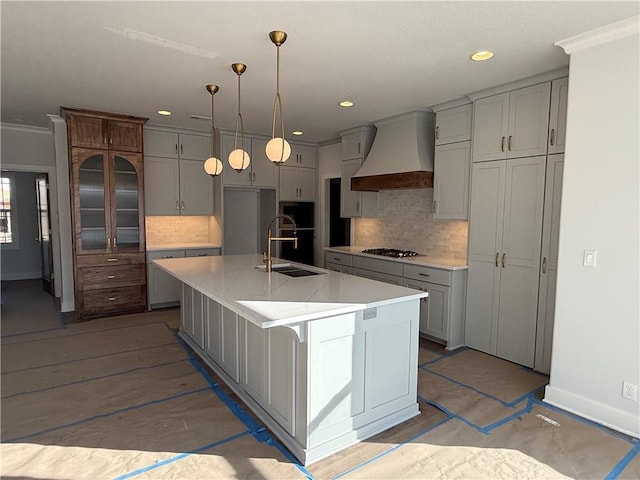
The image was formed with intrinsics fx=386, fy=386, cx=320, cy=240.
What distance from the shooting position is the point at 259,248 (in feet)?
21.4

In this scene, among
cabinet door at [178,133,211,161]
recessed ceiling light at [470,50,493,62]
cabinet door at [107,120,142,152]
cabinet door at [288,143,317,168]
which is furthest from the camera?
cabinet door at [288,143,317,168]

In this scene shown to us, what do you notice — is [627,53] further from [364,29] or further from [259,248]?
[259,248]

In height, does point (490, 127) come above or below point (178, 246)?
above

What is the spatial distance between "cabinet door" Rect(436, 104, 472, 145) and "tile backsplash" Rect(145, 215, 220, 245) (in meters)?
3.41

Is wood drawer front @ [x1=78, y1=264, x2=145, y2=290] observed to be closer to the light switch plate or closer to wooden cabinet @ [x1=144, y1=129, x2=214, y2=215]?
wooden cabinet @ [x1=144, y1=129, x2=214, y2=215]

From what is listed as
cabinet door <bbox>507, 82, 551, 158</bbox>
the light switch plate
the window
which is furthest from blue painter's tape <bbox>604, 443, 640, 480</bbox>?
the window

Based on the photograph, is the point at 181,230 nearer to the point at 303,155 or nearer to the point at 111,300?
the point at 111,300

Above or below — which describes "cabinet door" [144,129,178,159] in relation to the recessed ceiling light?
below

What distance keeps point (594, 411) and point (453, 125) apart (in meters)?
2.88

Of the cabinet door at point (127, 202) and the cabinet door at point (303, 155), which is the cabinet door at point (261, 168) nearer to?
the cabinet door at point (303, 155)

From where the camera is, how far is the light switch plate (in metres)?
2.64

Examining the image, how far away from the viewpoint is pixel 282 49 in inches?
112

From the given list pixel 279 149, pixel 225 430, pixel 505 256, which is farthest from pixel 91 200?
pixel 505 256

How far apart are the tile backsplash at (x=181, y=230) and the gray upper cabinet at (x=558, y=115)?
14.4 ft
